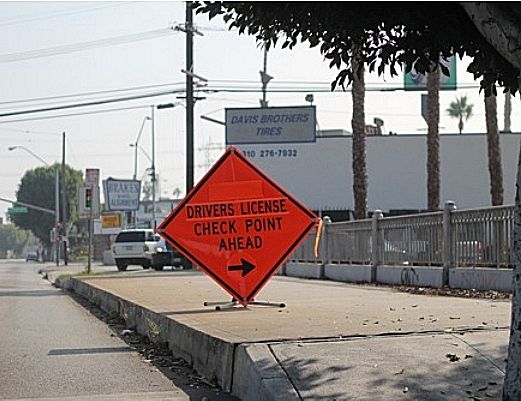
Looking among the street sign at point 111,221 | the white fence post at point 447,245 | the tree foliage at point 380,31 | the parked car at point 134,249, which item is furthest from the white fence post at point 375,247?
the street sign at point 111,221

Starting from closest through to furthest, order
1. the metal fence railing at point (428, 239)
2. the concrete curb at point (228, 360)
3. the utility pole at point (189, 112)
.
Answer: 1. the concrete curb at point (228, 360)
2. the metal fence railing at point (428, 239)
3. the utility pole at point (189, 112)

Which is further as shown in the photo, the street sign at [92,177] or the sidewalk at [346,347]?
the street sign at [92,177]

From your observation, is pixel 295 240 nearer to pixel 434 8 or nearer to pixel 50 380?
pixel 50 380

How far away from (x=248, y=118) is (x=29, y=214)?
2366 inches

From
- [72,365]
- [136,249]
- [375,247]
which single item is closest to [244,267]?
[72,365]

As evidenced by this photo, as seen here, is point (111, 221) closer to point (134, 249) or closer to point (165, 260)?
point (134, 249)

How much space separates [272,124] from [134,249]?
9.85 meters

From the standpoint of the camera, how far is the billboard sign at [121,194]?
249ft

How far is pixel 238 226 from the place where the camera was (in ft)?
42.4

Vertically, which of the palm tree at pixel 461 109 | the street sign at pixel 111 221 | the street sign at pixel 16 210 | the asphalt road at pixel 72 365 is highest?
the palm tree at pixel 461 109

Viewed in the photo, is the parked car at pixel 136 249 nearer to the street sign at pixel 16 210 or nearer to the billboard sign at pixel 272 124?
the billboard sign at pixel 272 124

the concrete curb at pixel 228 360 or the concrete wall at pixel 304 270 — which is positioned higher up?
the concrete wall at pixel 304 270

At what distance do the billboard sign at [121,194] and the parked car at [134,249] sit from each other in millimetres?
32911

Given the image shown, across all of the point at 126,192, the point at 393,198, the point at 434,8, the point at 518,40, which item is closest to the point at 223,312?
the point at 434,8
